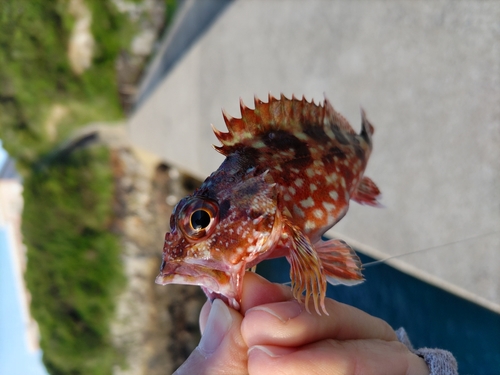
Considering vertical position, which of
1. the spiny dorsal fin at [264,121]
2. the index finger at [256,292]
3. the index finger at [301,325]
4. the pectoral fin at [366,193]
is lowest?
the index finger at [301,325]

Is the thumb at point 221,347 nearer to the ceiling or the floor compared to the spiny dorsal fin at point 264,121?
nearer to the floor

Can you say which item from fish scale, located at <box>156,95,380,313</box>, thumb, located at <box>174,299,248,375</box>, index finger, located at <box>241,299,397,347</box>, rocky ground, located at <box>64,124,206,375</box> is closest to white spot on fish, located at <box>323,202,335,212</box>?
fish scale, located at <box>156,95,380,313</box>

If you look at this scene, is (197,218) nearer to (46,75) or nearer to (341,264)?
(341,264)

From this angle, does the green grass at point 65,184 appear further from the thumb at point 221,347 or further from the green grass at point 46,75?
the thumb at point 221,347

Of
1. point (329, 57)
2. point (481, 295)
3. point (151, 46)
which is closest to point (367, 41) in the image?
point (329, 57)

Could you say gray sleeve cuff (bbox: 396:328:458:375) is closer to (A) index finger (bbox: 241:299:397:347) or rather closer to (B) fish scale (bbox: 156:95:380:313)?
(A) index finger (bbox: 241:299:397:347)

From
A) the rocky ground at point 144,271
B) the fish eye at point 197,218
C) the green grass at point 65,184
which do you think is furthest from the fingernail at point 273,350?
the green grass at point 65,184
